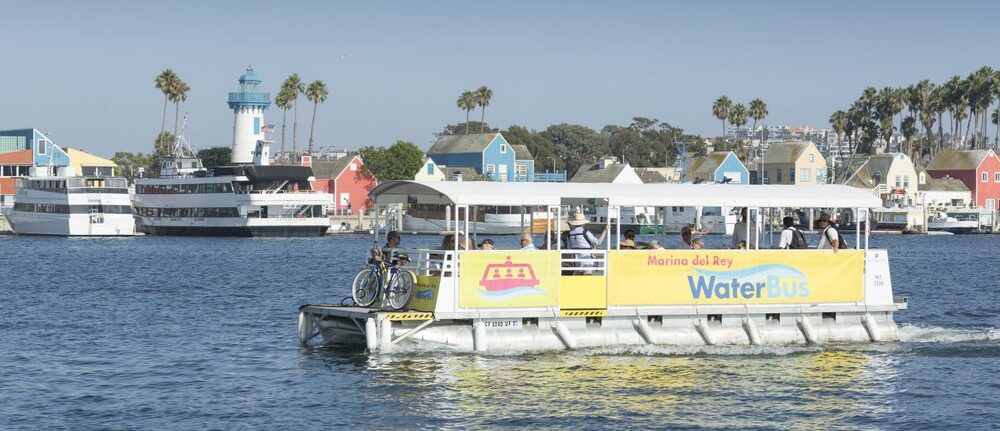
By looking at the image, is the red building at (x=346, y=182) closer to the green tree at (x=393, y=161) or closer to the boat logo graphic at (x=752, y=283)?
the green tree at (x=393, y=161)

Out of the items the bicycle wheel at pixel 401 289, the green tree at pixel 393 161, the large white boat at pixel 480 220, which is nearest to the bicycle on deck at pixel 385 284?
the bicycle wheel at pixel 401 289

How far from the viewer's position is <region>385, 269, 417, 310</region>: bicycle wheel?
24.1m

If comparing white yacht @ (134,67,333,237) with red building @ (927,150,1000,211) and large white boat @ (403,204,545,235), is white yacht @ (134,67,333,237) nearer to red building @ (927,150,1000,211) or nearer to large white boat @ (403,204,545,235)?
large white boat @ (403,204,545,235)

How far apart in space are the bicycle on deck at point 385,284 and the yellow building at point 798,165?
356 feet

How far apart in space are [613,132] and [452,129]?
79.4 feet

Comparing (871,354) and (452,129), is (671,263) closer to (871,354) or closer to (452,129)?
(871,354)

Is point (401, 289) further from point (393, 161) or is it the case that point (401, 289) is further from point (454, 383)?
point (393, 161)

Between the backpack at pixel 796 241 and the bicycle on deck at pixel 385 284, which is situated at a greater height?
the backpack at pixel 796 241

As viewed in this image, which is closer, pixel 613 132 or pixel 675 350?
pixel 675 350

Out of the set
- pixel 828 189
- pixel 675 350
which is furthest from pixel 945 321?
pixel 675 350

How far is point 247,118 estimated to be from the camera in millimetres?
113062

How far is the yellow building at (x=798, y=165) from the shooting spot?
429 feet

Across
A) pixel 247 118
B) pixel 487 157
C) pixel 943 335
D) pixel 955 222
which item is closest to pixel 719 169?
pixel 955 222

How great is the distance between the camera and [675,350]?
2502cm
